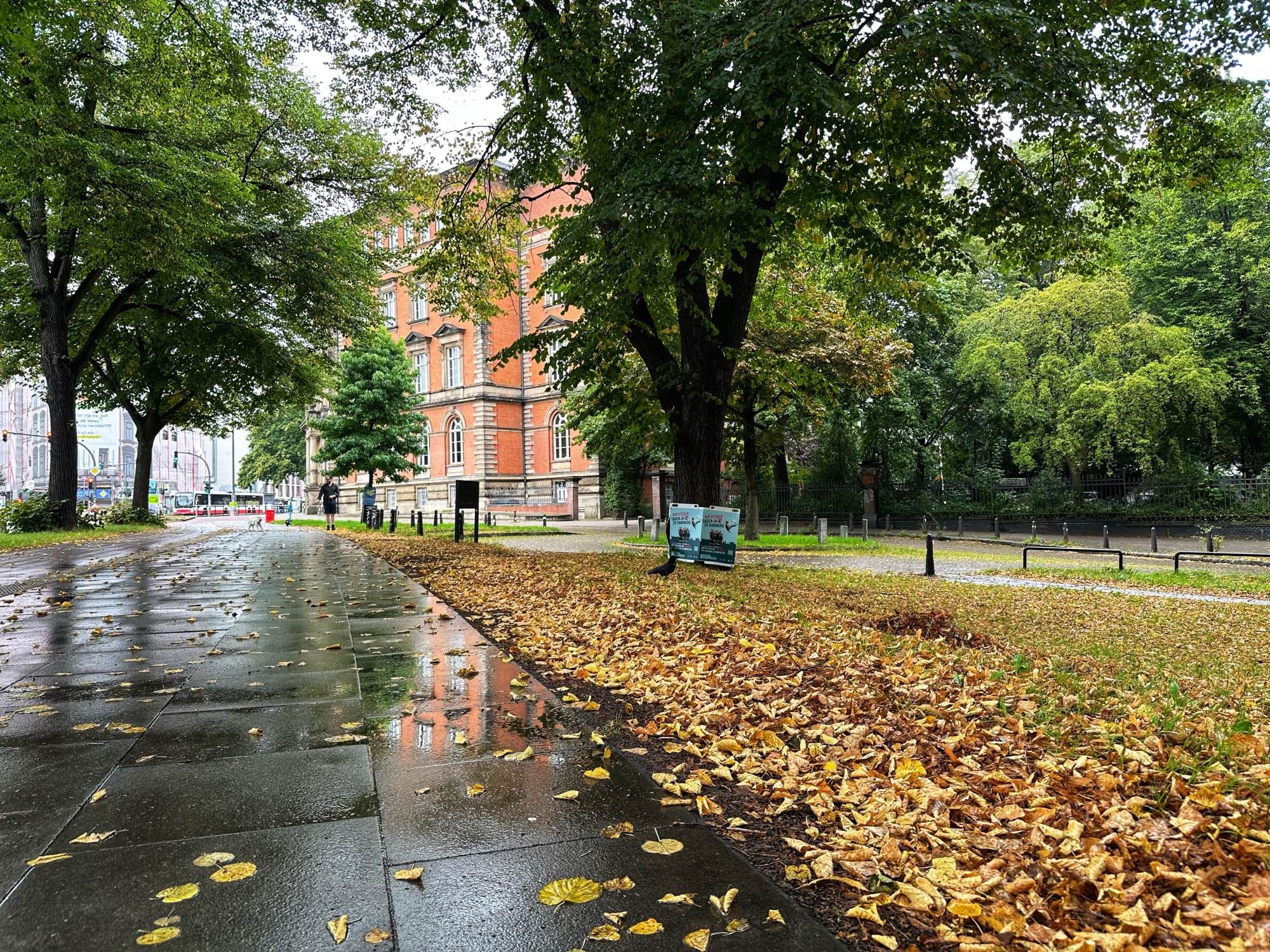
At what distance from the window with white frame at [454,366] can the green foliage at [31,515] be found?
31.5 meters

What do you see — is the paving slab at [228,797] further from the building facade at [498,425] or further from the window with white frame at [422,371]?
the window with white frame at [422,371]

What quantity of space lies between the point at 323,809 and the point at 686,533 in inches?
306

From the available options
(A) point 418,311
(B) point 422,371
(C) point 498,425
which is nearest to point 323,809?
(C) point 498,425

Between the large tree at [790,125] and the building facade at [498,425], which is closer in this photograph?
the large tree at [790,125]

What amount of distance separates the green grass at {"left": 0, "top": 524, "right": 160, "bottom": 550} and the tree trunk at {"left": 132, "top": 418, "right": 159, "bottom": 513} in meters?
7.29

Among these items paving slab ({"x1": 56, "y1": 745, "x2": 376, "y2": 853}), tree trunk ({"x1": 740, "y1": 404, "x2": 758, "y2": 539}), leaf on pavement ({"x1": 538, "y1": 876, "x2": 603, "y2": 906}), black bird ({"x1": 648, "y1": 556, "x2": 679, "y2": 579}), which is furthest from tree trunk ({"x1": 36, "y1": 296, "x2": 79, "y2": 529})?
leaf on pavement ({"x1": 538, "y1": 876, "x2": 603, "y2": 906})

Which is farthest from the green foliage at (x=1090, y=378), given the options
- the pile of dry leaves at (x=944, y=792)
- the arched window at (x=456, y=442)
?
the arched window at (x=456, y=442)

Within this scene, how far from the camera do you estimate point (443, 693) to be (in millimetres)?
4738

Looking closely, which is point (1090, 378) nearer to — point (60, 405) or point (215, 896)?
point (215, 896)

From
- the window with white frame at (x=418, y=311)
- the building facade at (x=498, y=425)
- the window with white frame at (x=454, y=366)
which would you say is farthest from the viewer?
the window with white frame at (x=418, y=311)

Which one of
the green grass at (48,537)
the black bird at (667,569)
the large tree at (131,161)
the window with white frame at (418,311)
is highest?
the window with white frame at (418,311)

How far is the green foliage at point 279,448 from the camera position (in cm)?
7175

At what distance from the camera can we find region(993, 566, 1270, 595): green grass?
1226 cm

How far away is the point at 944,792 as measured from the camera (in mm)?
3076
